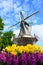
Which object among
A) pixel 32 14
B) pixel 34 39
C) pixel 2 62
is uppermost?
pixel 32 14

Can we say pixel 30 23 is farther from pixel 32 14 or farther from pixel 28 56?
pixel 28 56

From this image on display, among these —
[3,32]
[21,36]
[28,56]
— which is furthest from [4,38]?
[28,56]

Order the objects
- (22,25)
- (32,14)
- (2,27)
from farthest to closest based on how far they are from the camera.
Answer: (2,27)
(32,14)
(22,25)

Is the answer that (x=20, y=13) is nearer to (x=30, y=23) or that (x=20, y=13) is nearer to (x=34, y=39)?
(x=30, y=23)

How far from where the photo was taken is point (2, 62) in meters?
9.93

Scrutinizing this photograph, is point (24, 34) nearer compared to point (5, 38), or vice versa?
point (24, 34)

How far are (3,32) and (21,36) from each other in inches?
452

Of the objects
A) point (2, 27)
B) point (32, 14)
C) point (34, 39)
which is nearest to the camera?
point (34, 39)

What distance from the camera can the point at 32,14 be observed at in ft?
161

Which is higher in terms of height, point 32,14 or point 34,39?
point 32,14

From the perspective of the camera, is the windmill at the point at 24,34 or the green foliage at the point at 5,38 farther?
the green foliage at the point at 5,38

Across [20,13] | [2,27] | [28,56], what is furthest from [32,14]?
[28,56]

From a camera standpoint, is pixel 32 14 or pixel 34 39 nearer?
pixel 34 39

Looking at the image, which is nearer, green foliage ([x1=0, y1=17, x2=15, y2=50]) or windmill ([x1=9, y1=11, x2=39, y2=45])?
windmill ([x1=9, y1=11, x2=39, y2=45])
